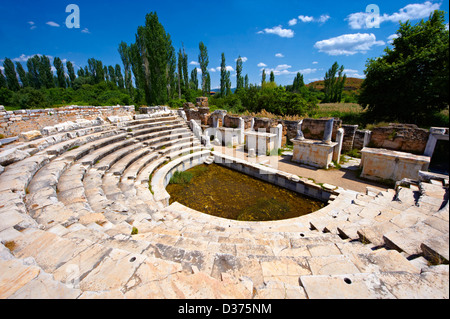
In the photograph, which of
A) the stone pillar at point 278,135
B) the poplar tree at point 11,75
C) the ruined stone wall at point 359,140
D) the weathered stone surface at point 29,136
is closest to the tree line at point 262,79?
the poplar tree at point 11,75

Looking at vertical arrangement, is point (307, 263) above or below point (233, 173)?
above

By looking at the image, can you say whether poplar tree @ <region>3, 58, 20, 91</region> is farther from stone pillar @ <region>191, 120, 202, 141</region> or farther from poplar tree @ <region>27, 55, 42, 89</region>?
stone pillar @ <region>191, 120, 202, 141</region>

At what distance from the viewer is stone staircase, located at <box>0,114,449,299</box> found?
1.52 meters

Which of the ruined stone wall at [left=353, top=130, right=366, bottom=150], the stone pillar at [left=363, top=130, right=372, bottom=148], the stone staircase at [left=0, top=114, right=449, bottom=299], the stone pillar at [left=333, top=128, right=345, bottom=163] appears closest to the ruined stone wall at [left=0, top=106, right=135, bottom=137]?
the stone staircase at [left=0, top=114, right=449, bottom=299]

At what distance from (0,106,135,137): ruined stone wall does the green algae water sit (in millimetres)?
6819

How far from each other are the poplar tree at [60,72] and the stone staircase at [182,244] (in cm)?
5037

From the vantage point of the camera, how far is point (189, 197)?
6145 mm

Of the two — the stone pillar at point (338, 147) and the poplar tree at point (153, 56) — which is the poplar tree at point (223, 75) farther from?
the stone pillar at point (338, 147)

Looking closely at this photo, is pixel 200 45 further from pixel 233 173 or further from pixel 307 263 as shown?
pixel 307 263

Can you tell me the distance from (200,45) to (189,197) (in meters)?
34.5

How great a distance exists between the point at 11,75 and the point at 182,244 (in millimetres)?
55180

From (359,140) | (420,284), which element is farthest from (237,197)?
(359,140)

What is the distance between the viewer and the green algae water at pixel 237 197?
536 cm
